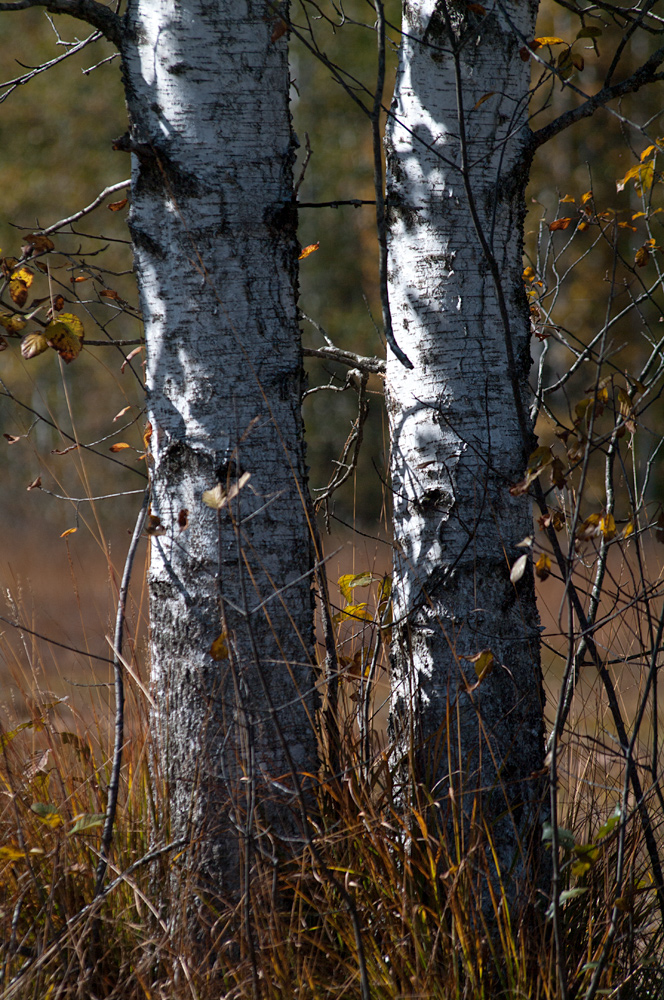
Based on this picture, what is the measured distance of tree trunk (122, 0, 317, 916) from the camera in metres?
1.47

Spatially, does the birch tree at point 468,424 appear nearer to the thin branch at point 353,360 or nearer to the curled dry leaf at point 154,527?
the thin branch at point 353,360

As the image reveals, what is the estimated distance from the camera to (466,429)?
1556 millimetres

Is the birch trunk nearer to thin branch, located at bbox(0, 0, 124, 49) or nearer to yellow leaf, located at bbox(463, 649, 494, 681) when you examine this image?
yellow leaf, located at bbox(463, 649, 494, 681)

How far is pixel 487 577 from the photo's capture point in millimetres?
1551

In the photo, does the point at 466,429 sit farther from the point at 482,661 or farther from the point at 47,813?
the point at 47,813

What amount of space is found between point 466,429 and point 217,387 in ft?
1.68

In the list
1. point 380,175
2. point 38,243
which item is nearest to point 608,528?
point 380,175

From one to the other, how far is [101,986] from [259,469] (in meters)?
1.03

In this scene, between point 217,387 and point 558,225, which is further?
point 558,225

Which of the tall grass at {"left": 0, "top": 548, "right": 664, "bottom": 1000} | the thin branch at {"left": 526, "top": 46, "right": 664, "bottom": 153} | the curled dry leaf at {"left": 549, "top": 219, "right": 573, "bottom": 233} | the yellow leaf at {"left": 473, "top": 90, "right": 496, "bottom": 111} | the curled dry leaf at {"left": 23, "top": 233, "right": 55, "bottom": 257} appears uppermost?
the curled dry leaf at {"left": 549, "top": 219, "right": 573, "bottom": 233}

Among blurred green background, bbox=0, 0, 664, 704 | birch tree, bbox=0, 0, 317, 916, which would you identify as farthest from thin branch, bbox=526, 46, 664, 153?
blurred green background, bbox=0, 0, 664, 704

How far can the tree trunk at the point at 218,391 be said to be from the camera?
1.47 meters

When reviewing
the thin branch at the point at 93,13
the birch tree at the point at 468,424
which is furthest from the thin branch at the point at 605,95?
the thin branch at the point at 93,13

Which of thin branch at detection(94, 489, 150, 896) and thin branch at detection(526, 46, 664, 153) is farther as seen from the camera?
thin branch at detection(526, 46, 664, 153)
